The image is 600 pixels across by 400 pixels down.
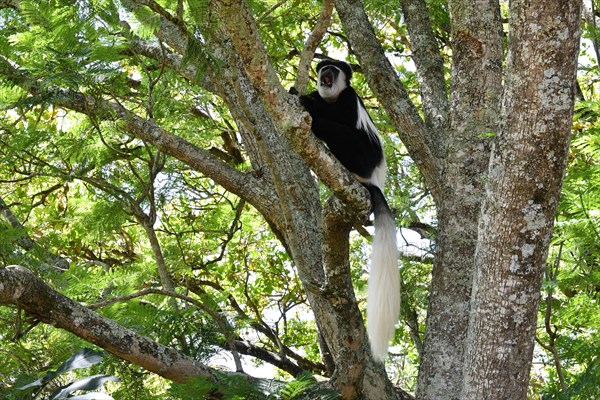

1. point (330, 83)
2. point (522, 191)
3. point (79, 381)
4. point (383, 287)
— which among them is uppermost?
point (330, 83)

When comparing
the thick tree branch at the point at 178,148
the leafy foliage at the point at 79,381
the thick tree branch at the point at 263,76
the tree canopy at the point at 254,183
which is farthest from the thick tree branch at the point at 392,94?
the leafy foliage at the point at 79,381

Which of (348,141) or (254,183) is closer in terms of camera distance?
(254,183)

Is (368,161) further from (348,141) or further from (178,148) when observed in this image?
(178,148)

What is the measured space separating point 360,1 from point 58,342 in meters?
2.26

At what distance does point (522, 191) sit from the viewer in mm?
2031

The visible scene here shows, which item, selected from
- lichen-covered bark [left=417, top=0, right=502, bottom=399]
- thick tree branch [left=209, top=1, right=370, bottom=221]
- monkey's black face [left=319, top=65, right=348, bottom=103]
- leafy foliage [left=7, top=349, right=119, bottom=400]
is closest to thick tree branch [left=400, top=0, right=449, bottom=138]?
monkey's black face [left=319, top=65, right=348, bottom=103]

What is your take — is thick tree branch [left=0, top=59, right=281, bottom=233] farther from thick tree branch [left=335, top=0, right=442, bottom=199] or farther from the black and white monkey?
thick tree branch [left=335, top=0, right=442, bottom=199]

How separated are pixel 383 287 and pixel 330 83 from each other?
1490mm

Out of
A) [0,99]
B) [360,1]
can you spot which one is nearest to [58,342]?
[0,99]

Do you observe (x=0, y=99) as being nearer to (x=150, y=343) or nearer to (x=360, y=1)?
(x=150, y=343)

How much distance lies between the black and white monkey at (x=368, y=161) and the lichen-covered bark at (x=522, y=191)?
110 cm

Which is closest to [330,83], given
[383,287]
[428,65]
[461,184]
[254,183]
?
[428,65]

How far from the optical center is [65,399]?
1533 mm

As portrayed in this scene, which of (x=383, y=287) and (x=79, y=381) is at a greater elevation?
(x=383, y=287)
